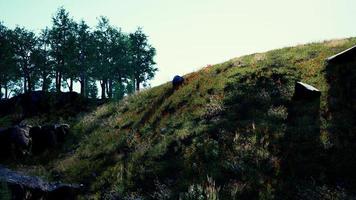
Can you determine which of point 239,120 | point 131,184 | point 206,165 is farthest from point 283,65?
point 131,184

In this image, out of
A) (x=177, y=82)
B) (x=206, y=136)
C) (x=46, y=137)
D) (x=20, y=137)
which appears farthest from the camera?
(x=177, y=82)

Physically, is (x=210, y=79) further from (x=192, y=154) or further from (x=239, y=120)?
(x=192, y=154)

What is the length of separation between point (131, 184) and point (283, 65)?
1319 centimetres

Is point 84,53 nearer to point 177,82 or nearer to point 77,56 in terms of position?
point 77,56

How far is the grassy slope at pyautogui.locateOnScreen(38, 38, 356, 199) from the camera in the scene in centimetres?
1252

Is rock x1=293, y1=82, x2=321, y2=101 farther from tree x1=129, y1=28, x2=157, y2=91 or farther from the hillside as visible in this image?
tree x1=129, y1=28, x2=157, y2=91

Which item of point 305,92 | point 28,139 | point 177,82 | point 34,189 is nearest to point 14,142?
point 28,139

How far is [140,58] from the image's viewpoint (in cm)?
6562

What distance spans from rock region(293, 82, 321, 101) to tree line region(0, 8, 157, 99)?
44.2 meters

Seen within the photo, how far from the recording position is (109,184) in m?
14.8

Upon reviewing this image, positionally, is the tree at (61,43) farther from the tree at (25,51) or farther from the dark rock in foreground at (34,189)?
the dark rock in foreground at (34,189)

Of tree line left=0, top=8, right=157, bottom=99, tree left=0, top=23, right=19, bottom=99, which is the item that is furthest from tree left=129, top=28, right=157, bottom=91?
tree left=0, top=23, right=19, bottom=99

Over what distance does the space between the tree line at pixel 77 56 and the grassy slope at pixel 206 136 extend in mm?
35956

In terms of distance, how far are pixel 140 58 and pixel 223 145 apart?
52337 millimetres
